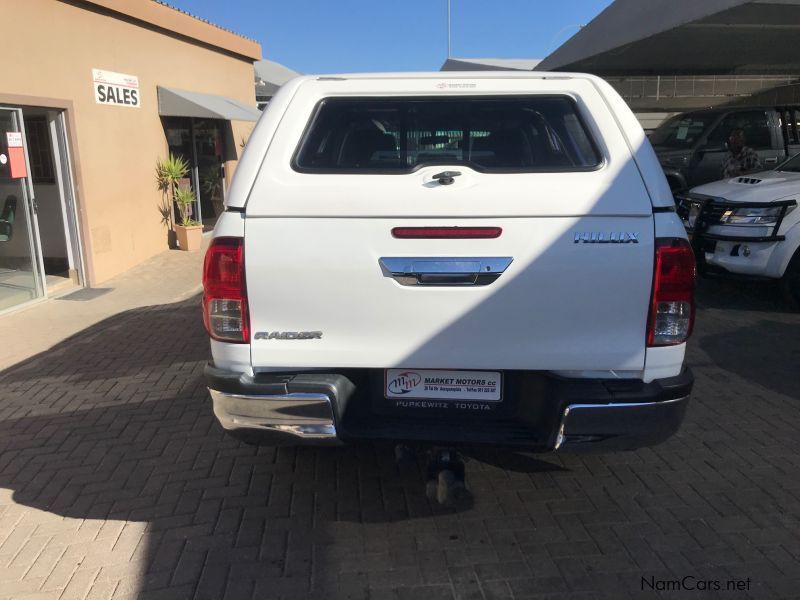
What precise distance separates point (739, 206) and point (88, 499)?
6.28 metres

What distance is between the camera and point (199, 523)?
332 centimetres

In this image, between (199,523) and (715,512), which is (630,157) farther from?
(199,523)

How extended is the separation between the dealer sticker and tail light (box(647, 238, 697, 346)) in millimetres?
668

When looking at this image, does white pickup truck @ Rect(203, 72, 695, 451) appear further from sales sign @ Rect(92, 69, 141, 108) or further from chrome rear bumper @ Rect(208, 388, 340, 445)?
sales sign @ Rect(92, 69, 141, 108)

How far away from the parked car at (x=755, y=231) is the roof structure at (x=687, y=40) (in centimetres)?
317

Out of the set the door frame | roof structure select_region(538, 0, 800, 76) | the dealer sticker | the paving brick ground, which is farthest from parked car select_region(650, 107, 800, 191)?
the dealer sticker

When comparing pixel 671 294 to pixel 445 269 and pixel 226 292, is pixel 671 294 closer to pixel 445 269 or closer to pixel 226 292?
pixel 445 269

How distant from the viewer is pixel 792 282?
6855 mm

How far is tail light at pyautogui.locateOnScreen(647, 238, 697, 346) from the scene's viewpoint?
2693 millimetres

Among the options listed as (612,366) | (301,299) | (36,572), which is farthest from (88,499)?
(612,366)

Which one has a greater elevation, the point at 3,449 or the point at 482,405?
the point at 482,405

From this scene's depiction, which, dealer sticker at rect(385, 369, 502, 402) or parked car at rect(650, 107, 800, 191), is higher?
parked car at rect(650, 107, 800, 191)

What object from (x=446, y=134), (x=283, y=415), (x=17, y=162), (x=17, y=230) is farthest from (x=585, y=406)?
(x=17, y=230)

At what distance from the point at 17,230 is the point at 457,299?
674cm
